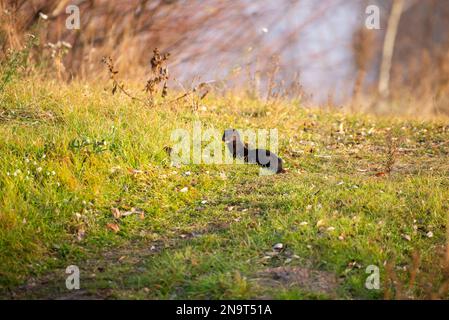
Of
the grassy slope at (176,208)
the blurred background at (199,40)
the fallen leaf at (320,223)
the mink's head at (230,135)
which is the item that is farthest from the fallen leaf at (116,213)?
the blurred background at (199,40)

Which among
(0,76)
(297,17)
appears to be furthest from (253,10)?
(0,76)

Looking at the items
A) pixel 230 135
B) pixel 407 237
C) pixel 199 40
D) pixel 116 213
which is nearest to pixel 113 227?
pixel 116 213

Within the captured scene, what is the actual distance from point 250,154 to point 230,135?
1.16 ft

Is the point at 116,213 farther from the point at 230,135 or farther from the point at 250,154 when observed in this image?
the point at 230,135

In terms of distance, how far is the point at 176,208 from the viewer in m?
5.00

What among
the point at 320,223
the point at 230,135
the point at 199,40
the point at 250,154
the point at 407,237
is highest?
the point at 199,40

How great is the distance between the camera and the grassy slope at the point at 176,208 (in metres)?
4.02

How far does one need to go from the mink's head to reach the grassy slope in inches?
9.1

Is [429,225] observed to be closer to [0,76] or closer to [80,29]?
[0,76]

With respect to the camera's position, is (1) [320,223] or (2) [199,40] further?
(2) [199,40]

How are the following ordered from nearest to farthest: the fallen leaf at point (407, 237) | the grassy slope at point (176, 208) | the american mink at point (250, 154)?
the grassy slope at point (176, 208), the fallen leaf at point (407, 237), the american mink at point (250, 154)

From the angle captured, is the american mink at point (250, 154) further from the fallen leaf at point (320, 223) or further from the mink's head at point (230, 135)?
the fallen leaf at point (320, 223)

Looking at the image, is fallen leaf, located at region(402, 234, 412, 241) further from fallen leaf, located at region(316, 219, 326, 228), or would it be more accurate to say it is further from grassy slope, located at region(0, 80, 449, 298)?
fallen leaf, located at region(316, 219, 326, 228)

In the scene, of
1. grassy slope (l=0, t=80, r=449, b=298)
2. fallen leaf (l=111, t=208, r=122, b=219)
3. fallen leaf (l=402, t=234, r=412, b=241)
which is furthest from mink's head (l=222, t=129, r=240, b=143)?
fallen leaf (l=402, t=234, r=412, b=241)
